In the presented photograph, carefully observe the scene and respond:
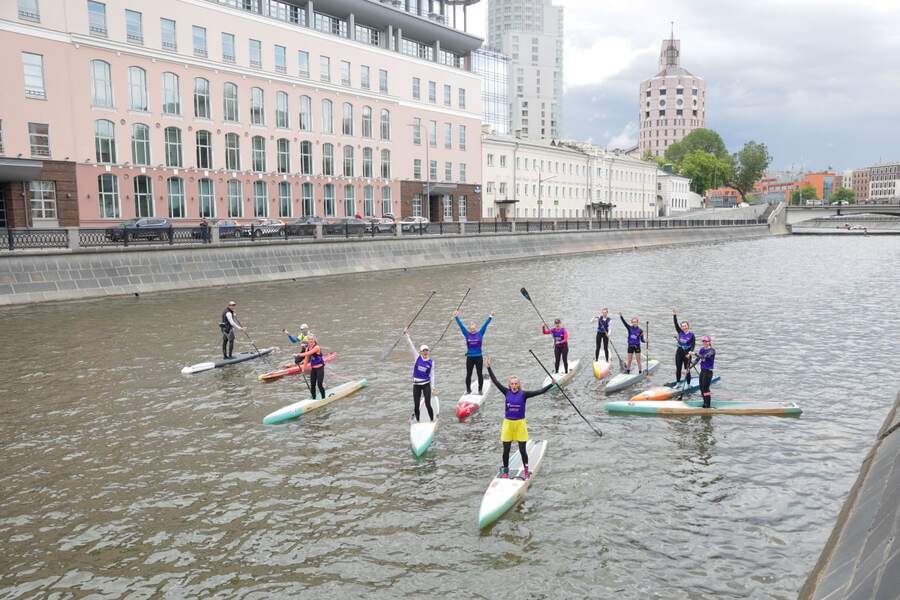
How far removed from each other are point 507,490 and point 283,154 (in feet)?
171

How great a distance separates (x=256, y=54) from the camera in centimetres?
5591

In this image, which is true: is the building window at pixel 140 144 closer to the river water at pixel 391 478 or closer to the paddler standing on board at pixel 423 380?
the river water at pixel 391 478

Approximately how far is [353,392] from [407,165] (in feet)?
182

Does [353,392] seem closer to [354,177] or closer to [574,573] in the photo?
[574,573]

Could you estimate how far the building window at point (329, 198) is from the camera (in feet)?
203

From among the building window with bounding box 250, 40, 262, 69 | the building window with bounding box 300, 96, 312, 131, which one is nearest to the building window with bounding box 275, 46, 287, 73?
the building window with bounding box 250, 40, 262, 69

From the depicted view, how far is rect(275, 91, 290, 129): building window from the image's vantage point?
5744 cm

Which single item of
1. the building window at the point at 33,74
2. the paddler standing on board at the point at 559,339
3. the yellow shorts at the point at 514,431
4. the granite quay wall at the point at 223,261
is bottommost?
the yellow shorts at the point at 514,431

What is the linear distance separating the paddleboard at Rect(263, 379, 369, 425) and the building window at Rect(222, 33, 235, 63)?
4427 cm

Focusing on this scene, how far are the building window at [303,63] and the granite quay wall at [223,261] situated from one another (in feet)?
65.4

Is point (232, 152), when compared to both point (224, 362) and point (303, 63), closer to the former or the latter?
point (303, 63)

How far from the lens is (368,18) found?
215 ft

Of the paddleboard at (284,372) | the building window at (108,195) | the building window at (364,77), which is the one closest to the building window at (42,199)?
the building window at (108,195)

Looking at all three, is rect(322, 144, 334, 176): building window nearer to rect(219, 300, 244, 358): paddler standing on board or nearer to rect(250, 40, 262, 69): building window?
rect(250, 40, 262, 69): building window
